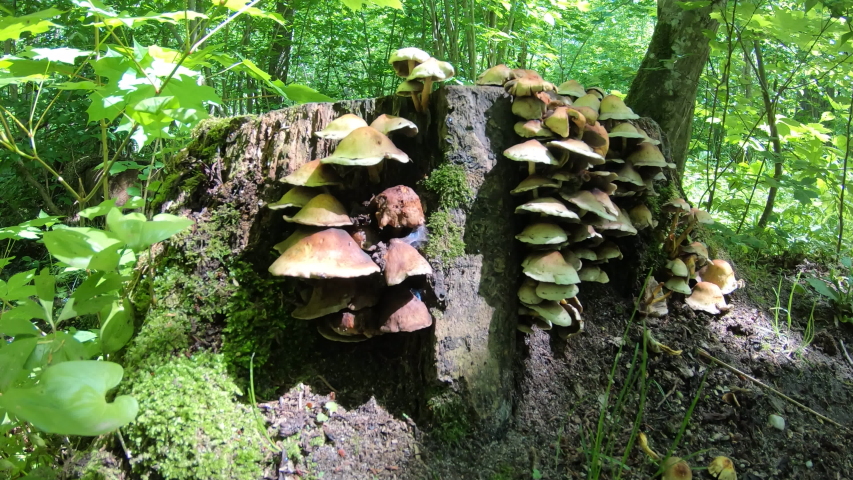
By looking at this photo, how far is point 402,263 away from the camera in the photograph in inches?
91.2

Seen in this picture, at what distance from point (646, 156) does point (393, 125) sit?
1.79 m

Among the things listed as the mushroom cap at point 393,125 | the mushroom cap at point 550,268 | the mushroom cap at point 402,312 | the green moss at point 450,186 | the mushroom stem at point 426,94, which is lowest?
the mushroom cap at point 402,312

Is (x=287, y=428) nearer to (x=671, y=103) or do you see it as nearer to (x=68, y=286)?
(x=671, y=103)

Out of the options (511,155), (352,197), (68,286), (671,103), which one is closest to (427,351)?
(352,197)

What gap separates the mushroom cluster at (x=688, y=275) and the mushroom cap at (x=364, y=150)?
2.03m

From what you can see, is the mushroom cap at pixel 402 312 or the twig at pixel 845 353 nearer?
the mushroom cap at pixel 402 312

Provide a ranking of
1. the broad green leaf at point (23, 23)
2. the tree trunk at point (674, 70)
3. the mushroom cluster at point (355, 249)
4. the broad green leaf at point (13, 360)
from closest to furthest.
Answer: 1. the broad green leaf at point (13, 360)
2. the broad green leaf at point (23, 23)
3. the mushroom cluster at point (355, 249)
4. the tree trunk at point (674, 70)

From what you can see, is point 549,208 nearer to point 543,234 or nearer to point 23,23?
point 543,234

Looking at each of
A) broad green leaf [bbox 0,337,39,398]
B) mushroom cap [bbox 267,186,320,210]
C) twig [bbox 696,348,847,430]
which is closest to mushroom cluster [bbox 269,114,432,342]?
mushroom cap [bbox 267,186,320,210]

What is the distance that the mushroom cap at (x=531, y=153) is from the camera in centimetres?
253

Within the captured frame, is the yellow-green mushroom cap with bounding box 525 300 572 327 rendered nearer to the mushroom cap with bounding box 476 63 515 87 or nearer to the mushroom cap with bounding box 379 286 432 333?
the mushroom cap with bounding box 379 286 432 333

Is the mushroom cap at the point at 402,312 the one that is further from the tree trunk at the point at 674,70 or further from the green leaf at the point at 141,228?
the tree trunk at the point at 674,70

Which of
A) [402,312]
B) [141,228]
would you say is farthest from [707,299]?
[141,228]

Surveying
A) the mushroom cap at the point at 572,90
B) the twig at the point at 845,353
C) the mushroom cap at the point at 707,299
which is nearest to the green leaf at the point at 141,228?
the mushroom cap at the point at 572,90
